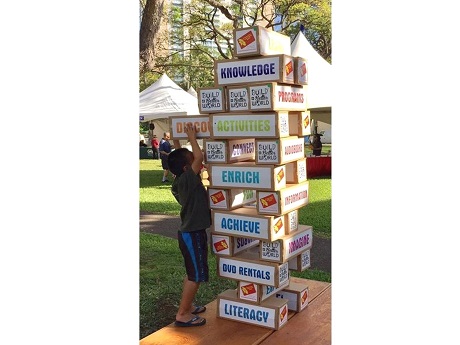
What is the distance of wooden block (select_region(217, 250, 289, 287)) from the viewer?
482cm

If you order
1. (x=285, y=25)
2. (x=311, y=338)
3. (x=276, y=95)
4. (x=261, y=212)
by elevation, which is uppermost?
(x=285, y=25)

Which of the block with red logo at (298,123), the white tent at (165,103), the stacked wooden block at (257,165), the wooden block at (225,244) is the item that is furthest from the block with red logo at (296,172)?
the white tent at (165,103)

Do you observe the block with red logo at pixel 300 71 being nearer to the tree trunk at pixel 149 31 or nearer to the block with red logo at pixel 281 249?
the block with red logo at pixel 281 249

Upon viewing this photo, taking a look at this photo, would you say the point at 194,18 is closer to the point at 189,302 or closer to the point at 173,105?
the point at 173,105

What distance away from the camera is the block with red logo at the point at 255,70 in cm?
457

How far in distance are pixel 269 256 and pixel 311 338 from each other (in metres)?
0.84

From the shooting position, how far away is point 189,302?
5059 millimetres

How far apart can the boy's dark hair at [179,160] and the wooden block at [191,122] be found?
0.19m

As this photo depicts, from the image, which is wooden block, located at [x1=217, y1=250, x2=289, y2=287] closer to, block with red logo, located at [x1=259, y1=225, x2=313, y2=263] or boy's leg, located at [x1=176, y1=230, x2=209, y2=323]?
block with red logo, located at [x1=259, y1=225, x2=313, y2=263]

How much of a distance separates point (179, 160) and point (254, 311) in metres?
1.65

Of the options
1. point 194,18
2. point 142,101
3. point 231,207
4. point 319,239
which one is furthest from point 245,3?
point 231,207

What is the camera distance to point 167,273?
7.01 meters

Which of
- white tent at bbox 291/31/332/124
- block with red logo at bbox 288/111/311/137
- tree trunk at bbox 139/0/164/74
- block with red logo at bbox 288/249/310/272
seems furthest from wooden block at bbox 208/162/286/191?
white tent at bbox 291/31/332/124

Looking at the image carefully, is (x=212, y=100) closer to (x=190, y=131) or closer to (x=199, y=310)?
(x=190, y=131)
